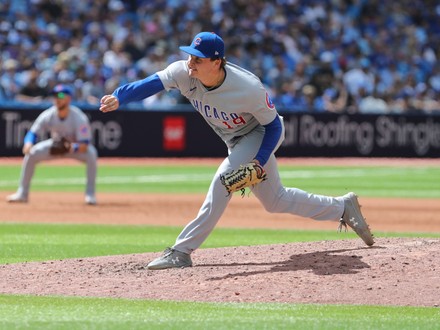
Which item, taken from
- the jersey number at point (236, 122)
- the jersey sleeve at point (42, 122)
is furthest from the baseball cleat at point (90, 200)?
the jersey number at point (236, 122)

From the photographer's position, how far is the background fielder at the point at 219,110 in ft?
26.4

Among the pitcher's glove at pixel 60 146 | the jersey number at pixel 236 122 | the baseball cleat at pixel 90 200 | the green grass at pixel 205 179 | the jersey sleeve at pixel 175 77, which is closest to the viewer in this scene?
the jersey sleeve at pixel 175 77

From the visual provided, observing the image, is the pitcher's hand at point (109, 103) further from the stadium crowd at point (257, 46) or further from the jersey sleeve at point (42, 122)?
the stadium crowd at point (257, 46)

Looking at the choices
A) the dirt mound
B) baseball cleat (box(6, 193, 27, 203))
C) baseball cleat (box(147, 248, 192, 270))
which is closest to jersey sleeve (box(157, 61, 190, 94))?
baseball cleat (box(147, 248, 192, 270))

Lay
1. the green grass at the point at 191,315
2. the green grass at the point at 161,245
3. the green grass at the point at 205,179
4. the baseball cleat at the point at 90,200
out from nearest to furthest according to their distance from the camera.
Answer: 1. the green grass at the point at 191,315
2. the green grass at the point at 161,245
3. the baseball cleat at the point at 90,200
4. the green grass at the point at 205,179

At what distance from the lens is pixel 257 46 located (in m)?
28.5

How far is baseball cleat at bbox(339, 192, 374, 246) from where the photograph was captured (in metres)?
9.13

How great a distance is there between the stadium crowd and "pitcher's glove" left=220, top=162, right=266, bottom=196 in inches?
629

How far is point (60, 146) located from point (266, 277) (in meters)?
8.62

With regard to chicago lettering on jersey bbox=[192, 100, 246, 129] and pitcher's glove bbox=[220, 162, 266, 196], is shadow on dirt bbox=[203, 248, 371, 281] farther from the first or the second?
chicago lettering on jersey bbox=[192, 100, 246, 129]

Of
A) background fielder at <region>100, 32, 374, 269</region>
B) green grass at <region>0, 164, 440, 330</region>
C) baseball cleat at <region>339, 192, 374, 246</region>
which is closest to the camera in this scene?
green grass at <region>0, 164, 440, 330</region>

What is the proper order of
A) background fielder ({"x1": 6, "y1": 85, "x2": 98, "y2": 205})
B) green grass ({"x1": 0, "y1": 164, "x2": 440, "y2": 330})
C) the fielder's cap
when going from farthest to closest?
background fielder ({"x1": 6, "y1": 85, "x2": 98, "y2": 205}) < the fielder's cap < green grass ({"x1": 0, "y1": 164, "x2": 440, "y2": 330})

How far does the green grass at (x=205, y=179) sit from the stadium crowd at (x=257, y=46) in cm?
236

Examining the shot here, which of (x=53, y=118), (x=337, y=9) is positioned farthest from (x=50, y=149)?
(x=337, y=9)
